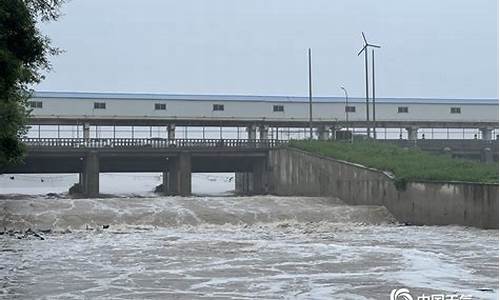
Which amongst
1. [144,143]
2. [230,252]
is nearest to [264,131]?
[144,143]

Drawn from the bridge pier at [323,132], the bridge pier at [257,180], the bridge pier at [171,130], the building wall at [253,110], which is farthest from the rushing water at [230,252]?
the bridge pier at [323,132]

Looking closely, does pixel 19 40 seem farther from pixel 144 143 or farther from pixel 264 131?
pixel 264 131

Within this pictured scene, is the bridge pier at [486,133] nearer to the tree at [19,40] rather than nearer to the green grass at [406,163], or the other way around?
the green grass at [406,163]

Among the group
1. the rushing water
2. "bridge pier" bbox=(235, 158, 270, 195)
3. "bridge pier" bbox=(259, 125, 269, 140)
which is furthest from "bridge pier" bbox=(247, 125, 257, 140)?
the rushing water

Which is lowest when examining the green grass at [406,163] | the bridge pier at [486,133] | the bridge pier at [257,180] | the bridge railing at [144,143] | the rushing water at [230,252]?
the rushing water at [230,252]

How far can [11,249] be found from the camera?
67.6 ft

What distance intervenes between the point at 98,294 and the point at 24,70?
409 cm

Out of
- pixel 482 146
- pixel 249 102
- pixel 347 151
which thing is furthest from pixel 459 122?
pixel 347 151

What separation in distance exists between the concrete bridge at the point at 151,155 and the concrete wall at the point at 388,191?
419 centimetres

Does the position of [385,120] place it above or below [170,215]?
above

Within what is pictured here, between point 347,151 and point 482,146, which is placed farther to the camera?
point 482,146

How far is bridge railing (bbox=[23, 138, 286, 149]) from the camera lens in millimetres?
50344

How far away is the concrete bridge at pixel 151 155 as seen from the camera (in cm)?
4988

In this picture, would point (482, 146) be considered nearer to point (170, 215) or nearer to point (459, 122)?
point (459, 122)
